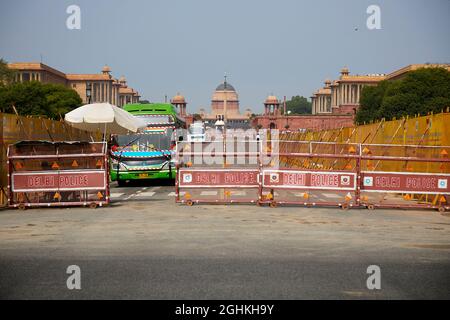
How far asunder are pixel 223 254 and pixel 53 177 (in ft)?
26.5

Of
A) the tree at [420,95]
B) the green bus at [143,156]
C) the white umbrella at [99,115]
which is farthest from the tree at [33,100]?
the white umbrella at [99,115]

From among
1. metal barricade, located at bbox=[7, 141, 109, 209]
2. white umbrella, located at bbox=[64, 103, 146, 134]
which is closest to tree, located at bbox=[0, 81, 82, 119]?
white umbrella, located at bbox=[64, 103, 146, 134]

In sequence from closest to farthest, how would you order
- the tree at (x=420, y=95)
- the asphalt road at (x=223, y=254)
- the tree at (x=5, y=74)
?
the asphalt road at (x=223, y=254), the tree at (x=420, y=95), the tree at (x=5, y=74)

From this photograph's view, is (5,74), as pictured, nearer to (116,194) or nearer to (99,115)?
(116,194)

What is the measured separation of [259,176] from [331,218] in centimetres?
298

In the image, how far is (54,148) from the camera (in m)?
16.8

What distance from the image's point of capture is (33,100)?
87250 millimetres

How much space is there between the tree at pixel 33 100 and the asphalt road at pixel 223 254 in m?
70.7

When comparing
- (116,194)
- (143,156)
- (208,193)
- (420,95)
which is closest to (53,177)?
(116,194)

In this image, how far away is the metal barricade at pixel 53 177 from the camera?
15.6m

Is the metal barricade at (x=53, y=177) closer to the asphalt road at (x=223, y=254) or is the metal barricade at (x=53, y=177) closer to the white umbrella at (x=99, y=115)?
the asphalt road at (x=223, y=254)

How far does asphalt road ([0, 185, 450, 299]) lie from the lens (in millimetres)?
6641

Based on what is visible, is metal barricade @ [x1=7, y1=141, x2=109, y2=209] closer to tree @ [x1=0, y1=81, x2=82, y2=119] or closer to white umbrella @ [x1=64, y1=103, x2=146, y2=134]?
white umbrella @ [x1=64, y1=103, x2=146, y2=134]
